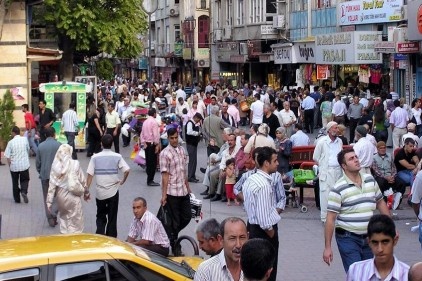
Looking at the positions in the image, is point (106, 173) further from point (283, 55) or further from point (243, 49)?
point (243, 49)

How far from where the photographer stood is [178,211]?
13.3 meters

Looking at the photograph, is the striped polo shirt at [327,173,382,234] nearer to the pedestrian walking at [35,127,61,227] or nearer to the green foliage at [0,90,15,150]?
the pedestrian walking at [35,127,61,227]

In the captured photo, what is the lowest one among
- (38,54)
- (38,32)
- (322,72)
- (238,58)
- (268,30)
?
(322,72)

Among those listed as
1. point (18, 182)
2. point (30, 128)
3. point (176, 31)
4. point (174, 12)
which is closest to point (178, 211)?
point (18, 182)

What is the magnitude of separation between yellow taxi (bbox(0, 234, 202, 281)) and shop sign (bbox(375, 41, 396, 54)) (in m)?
23.8

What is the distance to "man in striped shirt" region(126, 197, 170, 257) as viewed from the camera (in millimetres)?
11078

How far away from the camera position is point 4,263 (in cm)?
718

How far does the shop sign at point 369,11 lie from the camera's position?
32594mm

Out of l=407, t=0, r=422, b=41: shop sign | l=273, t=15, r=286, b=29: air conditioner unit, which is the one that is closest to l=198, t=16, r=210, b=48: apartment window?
l=273, t=15, r=286, b=29: air conditioner unit

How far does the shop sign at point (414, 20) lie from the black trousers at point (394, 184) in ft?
40.8

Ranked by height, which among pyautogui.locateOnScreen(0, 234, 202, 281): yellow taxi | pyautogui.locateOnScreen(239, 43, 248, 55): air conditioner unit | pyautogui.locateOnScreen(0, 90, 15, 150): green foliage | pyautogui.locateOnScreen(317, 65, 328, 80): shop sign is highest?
pyautogui.locateOnScreen(239, 43, 248, 55): air conditioner unit

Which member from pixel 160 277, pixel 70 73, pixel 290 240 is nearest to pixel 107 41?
pixel 70 73

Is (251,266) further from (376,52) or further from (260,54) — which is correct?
(260,54)

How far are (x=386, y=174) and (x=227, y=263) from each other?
10146 mm
